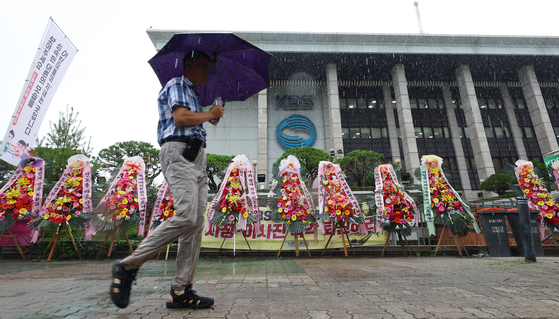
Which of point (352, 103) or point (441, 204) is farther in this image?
point (352, 103)

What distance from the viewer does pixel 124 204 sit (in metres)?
6.14

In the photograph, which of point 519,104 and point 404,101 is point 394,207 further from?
point 519,104

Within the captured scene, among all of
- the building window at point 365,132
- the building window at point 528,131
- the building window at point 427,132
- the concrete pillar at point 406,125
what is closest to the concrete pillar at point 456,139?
the building window at point 427,132

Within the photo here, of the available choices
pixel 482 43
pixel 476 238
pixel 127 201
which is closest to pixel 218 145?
pixel 127 201

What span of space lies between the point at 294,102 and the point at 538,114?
2234 cm

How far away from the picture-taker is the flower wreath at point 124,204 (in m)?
6.10

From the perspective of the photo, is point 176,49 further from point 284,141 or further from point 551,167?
point 284,141

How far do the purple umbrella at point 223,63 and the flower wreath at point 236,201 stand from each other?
12.5 feet

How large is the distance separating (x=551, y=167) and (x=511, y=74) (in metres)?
26.3

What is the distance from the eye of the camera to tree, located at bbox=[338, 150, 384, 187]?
21.1 metres

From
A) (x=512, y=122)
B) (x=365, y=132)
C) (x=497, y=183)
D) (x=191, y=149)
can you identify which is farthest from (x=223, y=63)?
(x=512, y=122)

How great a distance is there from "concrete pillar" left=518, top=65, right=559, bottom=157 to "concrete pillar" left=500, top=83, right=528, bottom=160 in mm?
3223

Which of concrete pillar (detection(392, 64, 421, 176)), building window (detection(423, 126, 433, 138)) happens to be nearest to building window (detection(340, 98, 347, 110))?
concrete pillar (detection(392, 64, 421, 176))

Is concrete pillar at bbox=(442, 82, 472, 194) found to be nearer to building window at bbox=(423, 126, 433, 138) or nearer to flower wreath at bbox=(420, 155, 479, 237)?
building window at bbox=(423, 126, 433, 138)
